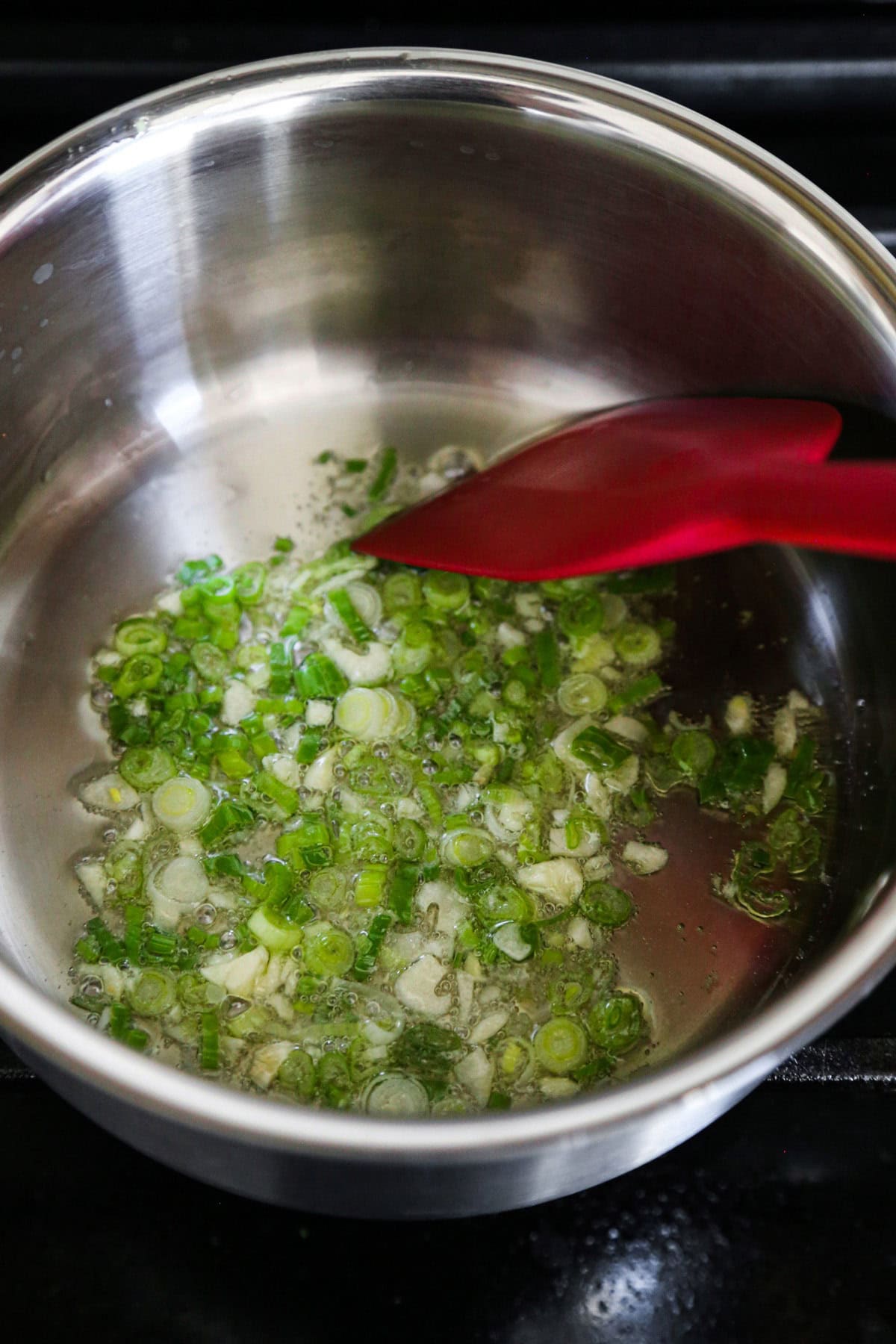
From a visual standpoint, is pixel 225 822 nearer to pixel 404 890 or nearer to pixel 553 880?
pixel 404 890

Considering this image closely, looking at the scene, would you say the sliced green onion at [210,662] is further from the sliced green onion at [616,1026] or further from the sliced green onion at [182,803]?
the sliced green onion at [616,1026]

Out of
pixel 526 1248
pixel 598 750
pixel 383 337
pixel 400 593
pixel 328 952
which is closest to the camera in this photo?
pixel 526 1248

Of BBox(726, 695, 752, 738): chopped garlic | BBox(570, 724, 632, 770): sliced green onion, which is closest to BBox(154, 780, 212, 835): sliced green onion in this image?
BBox(570, 724, 632, 770): sliced green onion

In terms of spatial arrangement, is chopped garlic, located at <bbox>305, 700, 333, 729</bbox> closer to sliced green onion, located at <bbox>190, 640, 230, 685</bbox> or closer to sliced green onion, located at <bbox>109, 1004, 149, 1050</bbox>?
sliced green onion, located at <bbox>190, 640, 230, 685</bbox>

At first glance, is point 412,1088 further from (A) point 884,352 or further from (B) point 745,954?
(A) point 884,352

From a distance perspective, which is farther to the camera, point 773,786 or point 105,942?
point 773,786

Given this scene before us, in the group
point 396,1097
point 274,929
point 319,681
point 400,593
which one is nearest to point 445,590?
point 400,593
